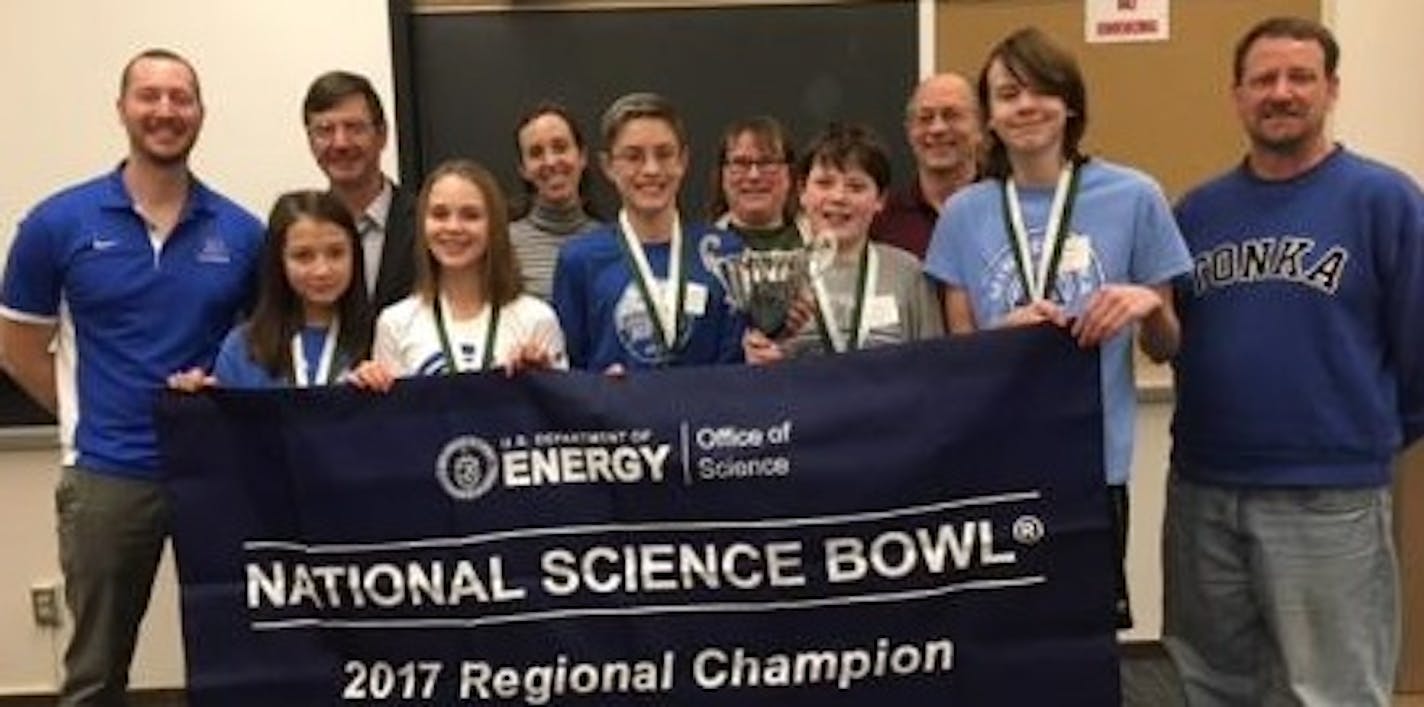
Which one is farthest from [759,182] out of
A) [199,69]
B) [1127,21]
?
[199,69]

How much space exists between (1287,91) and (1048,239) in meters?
0.58

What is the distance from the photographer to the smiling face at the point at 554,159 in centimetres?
353

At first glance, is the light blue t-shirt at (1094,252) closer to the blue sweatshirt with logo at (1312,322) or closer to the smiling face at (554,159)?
the blue sweatshirt with logo at (1312,322)

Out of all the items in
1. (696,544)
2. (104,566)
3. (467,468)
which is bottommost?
(104,566)

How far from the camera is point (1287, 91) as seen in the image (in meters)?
2.72

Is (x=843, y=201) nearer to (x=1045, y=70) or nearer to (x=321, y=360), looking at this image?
(x=1045, y=70)

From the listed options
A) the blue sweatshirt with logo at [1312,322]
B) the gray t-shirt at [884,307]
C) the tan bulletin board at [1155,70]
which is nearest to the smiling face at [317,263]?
the gray t-shirt at [884,307]

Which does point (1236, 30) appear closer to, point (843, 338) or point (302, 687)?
point (843, 338)

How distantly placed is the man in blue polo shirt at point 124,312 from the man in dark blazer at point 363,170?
0.26 meters

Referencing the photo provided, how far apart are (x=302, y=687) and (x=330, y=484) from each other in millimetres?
402

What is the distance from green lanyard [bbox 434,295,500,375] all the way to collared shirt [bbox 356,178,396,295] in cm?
48

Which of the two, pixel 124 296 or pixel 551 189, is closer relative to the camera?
pixel 124 296

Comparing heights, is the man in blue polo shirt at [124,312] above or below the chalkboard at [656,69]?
below

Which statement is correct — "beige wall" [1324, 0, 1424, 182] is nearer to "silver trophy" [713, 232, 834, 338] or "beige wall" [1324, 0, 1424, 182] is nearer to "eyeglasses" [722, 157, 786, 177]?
"eyeglasses" [722, 157, 786, 177]
